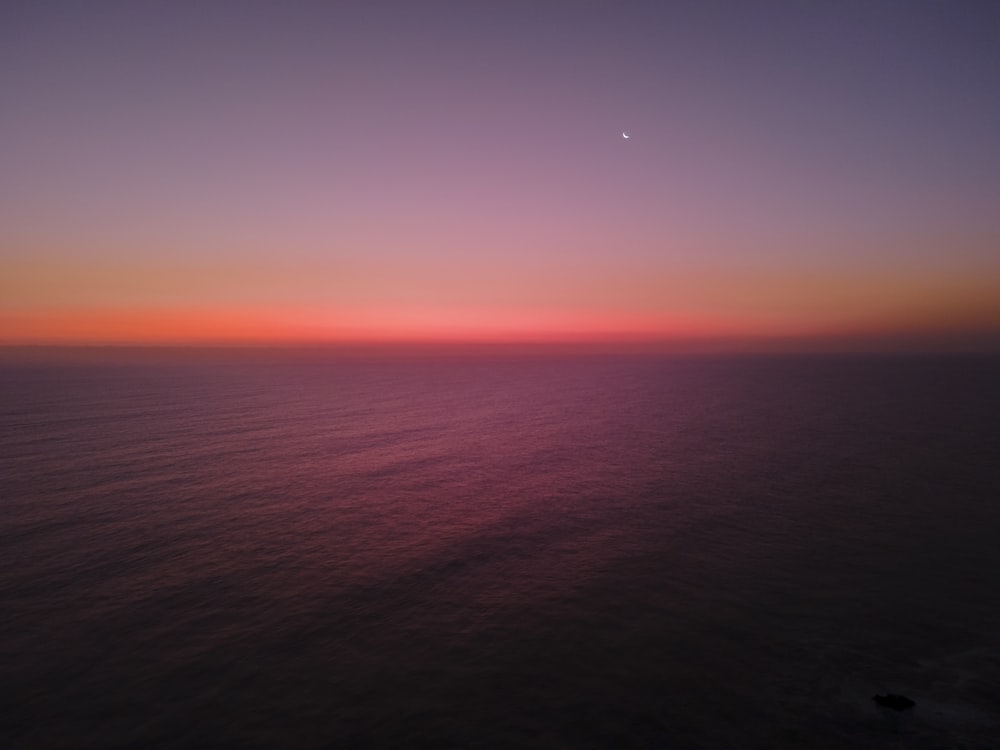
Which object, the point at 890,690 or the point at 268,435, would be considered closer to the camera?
the point at 890,690

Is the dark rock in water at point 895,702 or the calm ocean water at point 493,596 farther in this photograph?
the calm ocean water at point 493,596

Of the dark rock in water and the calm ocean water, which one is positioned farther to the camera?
the calm ocean water

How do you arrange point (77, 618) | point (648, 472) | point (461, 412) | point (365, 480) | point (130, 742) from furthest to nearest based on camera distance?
point (461, 412) < point (648, 472) < point (365, 480) < point (77, 618) < point (130, 742)

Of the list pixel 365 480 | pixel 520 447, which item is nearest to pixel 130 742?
pixel 365 480

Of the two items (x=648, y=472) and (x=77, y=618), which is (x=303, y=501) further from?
(x=648, y=472)
